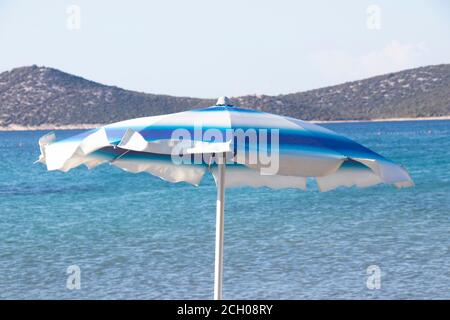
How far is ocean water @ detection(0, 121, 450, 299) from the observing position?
40.4 feet

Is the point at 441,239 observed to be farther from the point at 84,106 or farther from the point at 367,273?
the point at 84,106

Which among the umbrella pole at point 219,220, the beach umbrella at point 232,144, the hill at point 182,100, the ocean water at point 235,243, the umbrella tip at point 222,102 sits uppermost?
the hill at point 182,100

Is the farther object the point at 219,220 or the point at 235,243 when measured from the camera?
the point at 235,243

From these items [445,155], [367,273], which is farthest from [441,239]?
[445,155]

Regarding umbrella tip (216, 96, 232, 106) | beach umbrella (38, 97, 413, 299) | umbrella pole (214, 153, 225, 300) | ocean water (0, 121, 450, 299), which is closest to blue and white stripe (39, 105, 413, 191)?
beach umbrella (38, 97, 413, 299)

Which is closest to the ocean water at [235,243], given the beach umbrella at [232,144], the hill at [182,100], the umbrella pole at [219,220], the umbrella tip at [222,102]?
the umbrella pole at [219,220]

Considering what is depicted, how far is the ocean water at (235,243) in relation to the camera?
485 inches

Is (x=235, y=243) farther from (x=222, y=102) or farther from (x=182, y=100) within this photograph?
(x=182, y=100)

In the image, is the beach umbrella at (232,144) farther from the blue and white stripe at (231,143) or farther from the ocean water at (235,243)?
the ocean water at (235,243)

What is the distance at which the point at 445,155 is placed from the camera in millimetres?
45344

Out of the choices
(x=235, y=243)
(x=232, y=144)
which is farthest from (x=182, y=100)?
(x=232, y=144)

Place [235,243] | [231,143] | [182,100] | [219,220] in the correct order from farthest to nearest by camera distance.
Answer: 1. [182,100]
2. [235,243]
3. [219,220]
4. [231,143]

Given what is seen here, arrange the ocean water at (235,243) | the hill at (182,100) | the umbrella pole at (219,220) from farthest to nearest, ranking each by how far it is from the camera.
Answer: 1. the hill at (182,100)
2. the ocean water at (235,243)
3. the umbrella pole at (219,220)

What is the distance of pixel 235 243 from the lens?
645 inches
